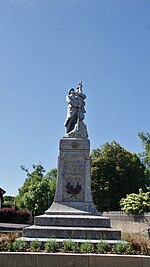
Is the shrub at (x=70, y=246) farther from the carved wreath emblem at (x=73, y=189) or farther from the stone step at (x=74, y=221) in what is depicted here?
the carved wreath emblem at (x=73, y=189)

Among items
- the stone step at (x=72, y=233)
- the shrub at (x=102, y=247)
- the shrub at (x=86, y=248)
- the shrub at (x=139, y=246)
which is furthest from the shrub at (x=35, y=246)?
the shrub at (x=139, y=246)

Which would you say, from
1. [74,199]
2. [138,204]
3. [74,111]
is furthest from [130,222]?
[74,111]

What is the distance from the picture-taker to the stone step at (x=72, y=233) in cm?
958

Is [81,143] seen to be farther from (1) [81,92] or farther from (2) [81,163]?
(1) [81,92]

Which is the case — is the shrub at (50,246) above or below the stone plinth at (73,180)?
below

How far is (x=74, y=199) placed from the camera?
11.9 meters

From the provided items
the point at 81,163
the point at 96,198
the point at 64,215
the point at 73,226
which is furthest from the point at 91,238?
the point at 96,198

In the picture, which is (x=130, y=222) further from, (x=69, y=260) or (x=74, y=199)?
(x=69, y=260)

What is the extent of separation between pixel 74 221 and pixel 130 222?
10.5m

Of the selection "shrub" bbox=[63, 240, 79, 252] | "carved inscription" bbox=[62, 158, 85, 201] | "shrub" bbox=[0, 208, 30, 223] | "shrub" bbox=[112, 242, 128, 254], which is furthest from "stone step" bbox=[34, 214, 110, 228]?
"shrub" bbox=[0, 208, 30, 223]

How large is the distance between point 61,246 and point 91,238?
1506 millimetres

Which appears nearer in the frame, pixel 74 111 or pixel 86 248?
pixel 86 248

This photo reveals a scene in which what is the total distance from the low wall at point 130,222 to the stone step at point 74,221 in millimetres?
7978

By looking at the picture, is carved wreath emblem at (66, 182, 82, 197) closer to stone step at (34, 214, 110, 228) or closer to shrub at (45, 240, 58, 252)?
stone step at (34, 214, 110, 228)
